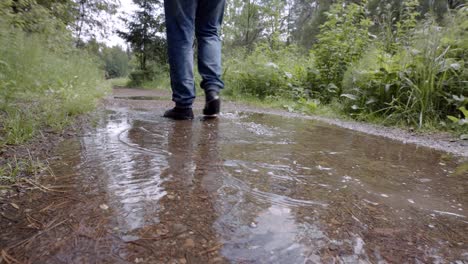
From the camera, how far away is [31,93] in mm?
2748

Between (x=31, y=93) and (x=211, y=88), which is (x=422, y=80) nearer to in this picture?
(x=211, y=88)

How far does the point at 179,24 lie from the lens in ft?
7.25

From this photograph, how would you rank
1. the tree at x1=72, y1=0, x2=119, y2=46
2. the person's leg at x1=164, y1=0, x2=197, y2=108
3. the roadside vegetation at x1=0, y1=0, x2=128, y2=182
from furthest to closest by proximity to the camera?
the tree at x1=72, y1=0, x2=119, y2=46
the person's leg at x1=164, y1=0, x2=197, y2=108
the roadside vegetation at x1=0, y1=0, x2=128, y2=182

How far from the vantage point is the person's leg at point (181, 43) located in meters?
2.20

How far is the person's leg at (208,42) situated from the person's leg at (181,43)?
6.6 inches

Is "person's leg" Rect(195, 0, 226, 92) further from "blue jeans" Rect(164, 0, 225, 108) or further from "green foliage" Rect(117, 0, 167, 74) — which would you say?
"green foliage" Rect(117, 0, 167, 74)

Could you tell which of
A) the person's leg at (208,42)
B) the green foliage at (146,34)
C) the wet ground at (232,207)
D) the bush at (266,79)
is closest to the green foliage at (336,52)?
the bush at (266,79)

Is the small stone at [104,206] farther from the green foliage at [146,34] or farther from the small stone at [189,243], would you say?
the green foliage at [146,34]

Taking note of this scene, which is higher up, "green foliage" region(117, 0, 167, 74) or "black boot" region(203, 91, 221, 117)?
"green foliage" region(117, 0, 167, 74)

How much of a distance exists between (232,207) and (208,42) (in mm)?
1948

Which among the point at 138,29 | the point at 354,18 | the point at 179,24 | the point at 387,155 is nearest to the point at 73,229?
the point at 387,155

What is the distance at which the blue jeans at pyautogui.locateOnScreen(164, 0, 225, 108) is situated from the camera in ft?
7.26

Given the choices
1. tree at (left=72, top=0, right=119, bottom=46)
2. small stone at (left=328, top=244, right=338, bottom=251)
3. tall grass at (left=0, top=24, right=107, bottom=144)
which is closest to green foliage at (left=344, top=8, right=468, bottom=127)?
small stone at (left=328, top=244, right=338, bottom=251)

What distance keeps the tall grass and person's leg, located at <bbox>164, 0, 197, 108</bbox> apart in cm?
74
